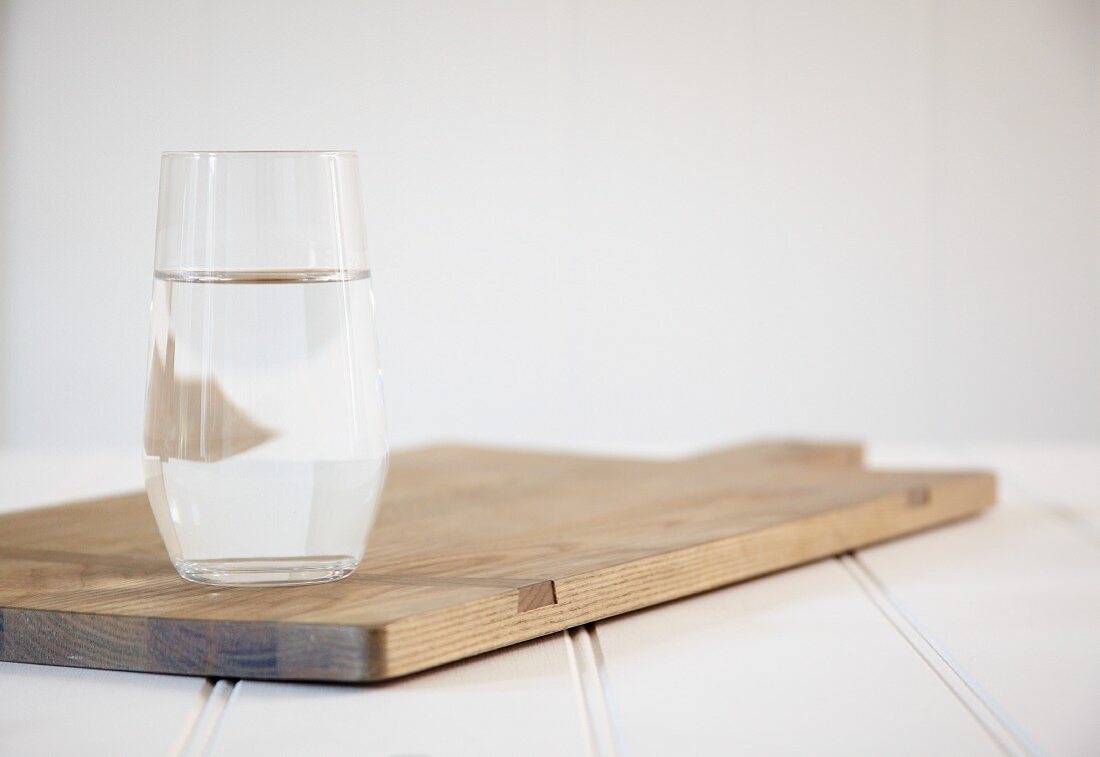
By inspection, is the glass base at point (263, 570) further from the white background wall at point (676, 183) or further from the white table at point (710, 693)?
the white background wall at point (676, 183)

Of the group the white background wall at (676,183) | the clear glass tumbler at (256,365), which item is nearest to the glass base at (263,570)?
the clear glass tumbler at (256,365)

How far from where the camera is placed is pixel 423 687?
20.2 inches

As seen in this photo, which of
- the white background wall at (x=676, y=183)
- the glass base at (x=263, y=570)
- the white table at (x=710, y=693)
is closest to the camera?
the white table at (x=710, y=693)

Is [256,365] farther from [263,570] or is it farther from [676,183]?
[676,183]

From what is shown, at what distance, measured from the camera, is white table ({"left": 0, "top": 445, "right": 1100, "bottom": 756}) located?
0.46 meters

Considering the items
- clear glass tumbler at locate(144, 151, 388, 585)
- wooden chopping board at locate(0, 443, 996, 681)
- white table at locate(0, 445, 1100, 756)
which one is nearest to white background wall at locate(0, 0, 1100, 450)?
wooden chopping board at locate(0, 443, 996, 681)

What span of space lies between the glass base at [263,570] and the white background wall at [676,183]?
6.22ft

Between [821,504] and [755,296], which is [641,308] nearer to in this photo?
[755,296]

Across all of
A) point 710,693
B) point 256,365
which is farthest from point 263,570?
point 710,693

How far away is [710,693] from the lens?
0.51 m

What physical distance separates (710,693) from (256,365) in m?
0.22

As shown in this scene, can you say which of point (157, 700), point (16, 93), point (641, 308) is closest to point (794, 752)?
point (157, 700)

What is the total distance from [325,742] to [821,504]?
414 mm

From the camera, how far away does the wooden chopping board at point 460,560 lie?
51 cm
